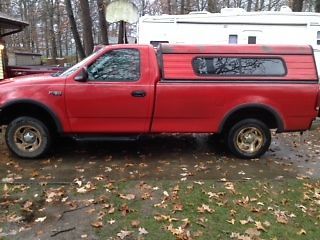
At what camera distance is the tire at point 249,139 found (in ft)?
22.9

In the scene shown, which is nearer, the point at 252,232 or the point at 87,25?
the point at 252,232

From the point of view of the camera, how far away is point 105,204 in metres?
5.00

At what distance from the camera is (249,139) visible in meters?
7.07

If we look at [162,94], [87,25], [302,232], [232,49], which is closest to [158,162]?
[162,94]

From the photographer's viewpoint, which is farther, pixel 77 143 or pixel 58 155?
pixel 77 143

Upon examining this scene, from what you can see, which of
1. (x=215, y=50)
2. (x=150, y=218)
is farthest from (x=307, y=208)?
(x=215, y=50)

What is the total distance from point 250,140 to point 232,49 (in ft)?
5.11

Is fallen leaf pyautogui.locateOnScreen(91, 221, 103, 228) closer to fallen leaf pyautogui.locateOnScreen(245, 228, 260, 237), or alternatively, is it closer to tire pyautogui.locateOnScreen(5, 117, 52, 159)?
fallen leaf pyautogui.locateOnScreen(245, 228, 260, 237)

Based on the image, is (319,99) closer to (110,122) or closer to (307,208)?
(307,208)

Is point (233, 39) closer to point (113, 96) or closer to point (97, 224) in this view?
point (113, 96)

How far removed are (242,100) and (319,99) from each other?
4.24 feet

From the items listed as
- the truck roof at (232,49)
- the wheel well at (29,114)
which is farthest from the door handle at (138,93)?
the wheel well at (29,114)

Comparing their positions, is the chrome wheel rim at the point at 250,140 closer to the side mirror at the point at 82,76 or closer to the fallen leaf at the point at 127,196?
the fallen leaf at the point at 127,196

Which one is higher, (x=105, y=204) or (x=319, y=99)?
(x=319, y=99)
